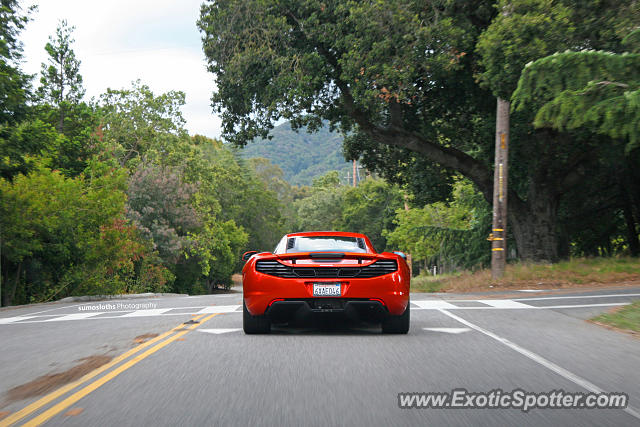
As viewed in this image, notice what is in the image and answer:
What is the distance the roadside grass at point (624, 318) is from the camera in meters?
Answer: 9.98

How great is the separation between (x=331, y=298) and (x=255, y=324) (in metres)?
1.23

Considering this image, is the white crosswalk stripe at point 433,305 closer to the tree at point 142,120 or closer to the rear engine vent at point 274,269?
the rear engine vent at point 274,269

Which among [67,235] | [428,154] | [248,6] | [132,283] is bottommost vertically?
[132,283]

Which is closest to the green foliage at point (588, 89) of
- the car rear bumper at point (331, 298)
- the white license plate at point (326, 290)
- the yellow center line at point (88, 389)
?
the car rear bumper at point (331, 298)

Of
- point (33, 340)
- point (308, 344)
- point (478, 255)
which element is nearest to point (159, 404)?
point (308, 344)

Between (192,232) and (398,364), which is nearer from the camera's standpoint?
(398,364)

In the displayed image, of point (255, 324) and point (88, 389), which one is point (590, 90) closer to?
point (255, 324)

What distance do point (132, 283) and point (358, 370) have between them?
33264mm

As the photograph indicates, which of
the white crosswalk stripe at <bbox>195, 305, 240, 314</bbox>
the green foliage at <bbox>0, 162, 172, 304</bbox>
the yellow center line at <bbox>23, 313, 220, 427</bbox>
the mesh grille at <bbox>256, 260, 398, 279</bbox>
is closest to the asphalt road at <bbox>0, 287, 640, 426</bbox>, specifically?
the yellow center line at <bbox>23, 313, 220, 427</bbox>

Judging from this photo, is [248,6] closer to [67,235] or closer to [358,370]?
[67,235]

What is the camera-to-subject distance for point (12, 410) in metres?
A: 5.27

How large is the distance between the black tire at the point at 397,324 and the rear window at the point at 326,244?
997mm

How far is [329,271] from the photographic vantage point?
896 centimetres

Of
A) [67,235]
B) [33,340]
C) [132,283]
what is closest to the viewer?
[33,340]
